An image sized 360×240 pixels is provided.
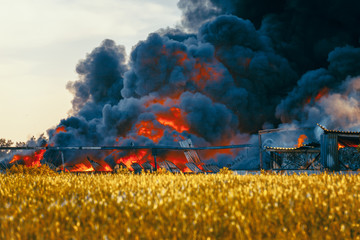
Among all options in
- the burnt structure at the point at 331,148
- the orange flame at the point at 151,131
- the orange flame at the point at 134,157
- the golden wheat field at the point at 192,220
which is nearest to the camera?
the golden wheat field at the point at 192,220

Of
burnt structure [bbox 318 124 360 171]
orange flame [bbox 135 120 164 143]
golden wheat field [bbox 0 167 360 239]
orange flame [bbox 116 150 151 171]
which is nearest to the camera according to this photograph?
golden wheat field [bbox 0 167 360 239]

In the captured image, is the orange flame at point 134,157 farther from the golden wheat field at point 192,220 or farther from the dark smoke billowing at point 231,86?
the golden wheat field at point 192,220

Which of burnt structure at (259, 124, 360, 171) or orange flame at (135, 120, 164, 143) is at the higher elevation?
orange flame at (135, 120, 164, 143)

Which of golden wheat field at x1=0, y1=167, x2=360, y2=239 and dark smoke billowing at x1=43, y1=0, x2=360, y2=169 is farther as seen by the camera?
dark smoke billowing at x1=43, y1=0, x2=360, y2=169

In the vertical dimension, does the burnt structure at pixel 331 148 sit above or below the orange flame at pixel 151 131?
below

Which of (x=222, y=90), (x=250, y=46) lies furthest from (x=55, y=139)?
(x=250, y=46)

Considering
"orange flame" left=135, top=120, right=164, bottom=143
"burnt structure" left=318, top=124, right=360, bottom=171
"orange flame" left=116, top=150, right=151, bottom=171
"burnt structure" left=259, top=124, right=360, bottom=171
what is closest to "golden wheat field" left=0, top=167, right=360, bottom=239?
"burnt structure" left=259, top=124, right=360, bottom=171

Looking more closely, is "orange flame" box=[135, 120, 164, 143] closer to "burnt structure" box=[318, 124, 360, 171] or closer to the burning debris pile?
the burning debris pile

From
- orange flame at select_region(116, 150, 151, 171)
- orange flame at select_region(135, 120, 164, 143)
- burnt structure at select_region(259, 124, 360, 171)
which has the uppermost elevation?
orange flame at select_region(135, 120, 164, 143)

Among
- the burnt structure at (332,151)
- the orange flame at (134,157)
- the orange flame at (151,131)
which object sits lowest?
the orange flame at (134,157)

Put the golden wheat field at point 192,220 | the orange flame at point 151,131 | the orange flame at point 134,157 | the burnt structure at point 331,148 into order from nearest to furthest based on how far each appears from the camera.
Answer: the golden wheat field at point 192,220
the burnt structure at point 331,148
the orange flame at point 134,157
the orange flame at point 151,131

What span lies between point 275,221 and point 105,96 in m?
68.7

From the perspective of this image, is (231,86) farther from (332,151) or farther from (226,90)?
(332,151)

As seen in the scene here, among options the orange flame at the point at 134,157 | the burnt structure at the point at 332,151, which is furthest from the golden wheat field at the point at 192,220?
the orange flame at the point at 134,157
